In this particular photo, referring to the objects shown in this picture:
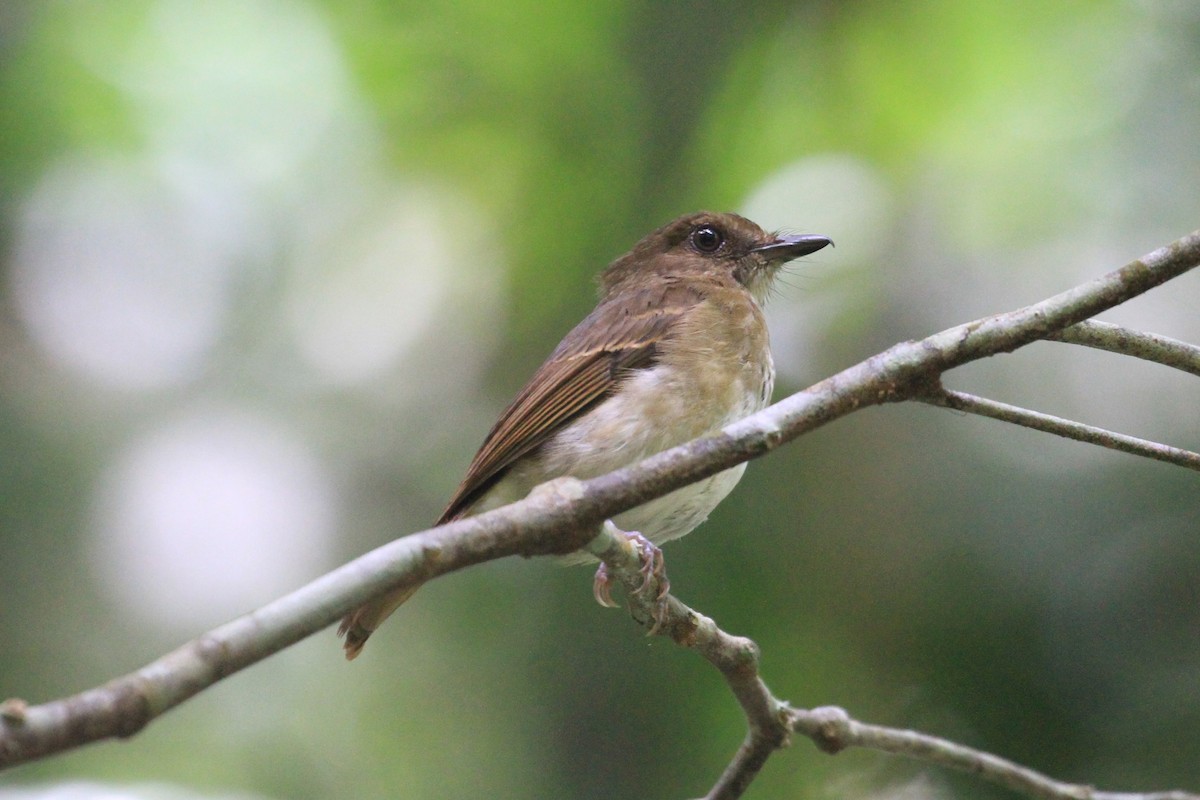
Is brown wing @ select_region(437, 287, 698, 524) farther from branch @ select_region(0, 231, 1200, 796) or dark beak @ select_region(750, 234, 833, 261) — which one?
branch @ select_region(0, 231, 1200, 796)

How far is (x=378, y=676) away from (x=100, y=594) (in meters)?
1.30

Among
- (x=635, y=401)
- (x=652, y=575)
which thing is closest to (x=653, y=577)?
(x=652, y=575)

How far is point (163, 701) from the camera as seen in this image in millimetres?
1690

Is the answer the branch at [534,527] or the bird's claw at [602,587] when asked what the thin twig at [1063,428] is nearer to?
the branch at [534,527]

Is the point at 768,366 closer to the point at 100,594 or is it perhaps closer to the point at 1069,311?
the point at 1069,311

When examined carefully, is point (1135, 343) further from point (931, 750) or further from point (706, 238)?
point (706, 238)

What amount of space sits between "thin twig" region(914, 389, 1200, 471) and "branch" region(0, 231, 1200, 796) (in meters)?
0.10

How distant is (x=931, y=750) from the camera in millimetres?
3199

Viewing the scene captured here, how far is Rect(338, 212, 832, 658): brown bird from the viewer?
3.84 m

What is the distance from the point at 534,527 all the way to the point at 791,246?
3.01 m

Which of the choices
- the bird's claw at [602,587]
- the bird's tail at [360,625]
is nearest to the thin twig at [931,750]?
the bird's claw at [602,587]

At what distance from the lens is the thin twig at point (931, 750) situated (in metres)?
3.21

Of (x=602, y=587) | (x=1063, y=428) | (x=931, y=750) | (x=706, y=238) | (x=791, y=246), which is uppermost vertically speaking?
(x=706, y=238)

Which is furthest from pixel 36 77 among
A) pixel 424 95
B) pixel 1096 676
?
pixel 1096 676
